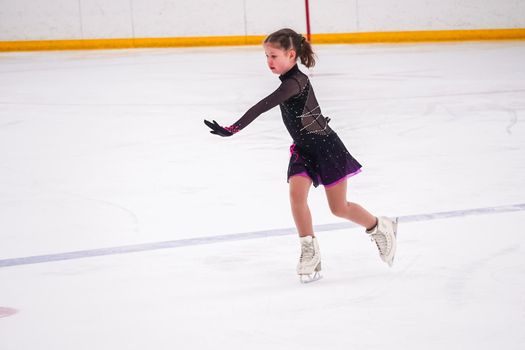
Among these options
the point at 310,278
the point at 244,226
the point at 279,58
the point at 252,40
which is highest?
the point at 279,58

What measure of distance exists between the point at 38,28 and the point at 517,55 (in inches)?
317

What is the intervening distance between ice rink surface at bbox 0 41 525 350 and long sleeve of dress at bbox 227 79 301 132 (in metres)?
0.58

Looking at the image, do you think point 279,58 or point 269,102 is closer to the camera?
point 269,102

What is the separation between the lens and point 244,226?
430 centimetres

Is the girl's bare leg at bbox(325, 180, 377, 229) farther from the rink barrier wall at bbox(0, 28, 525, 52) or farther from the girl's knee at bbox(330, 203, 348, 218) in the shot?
the rink barrier wall at bbox(0, 28, 525, 52)

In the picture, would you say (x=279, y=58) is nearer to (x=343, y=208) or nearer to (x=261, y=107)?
(x=261, y=107)

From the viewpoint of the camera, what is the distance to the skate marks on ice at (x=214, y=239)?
12.5 feet

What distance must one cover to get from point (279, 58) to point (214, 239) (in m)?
1.03

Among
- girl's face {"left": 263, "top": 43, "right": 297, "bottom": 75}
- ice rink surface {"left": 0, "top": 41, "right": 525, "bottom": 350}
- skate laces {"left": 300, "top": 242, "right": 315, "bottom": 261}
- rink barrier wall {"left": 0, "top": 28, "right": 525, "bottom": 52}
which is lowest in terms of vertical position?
rink barrier wall {"left": 0, "top": 28, "right": 525, "bottom": 52}

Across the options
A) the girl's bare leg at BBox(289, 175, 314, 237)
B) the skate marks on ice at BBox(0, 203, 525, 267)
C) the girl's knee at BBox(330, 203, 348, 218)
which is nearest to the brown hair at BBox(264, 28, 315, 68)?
the girl's bare leg at BBox(289, 175, 314, 237)

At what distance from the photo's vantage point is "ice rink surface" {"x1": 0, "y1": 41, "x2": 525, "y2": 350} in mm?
2900

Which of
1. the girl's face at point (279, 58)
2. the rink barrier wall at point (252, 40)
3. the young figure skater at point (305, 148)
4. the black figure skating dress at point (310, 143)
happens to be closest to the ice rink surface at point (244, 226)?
the young figure skater at point (305, 148)

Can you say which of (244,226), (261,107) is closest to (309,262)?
(261,107)

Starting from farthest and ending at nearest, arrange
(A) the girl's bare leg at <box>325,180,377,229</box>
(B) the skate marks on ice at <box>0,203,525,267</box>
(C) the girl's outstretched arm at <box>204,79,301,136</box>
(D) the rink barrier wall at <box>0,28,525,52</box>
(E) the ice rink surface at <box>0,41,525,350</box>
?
(D) the rink barrier wall at <box>0,28,525,52</box>
(B) the skate marks on ice at <box>0,203,525,267</box>
(A) the girl's bare leg at <box>325,180,377,229</box>
(C) the girl's outstretched arm at <box>204,79,301,136</box>
(E) the ice rink surface at <box>0,41,525,350</box>
